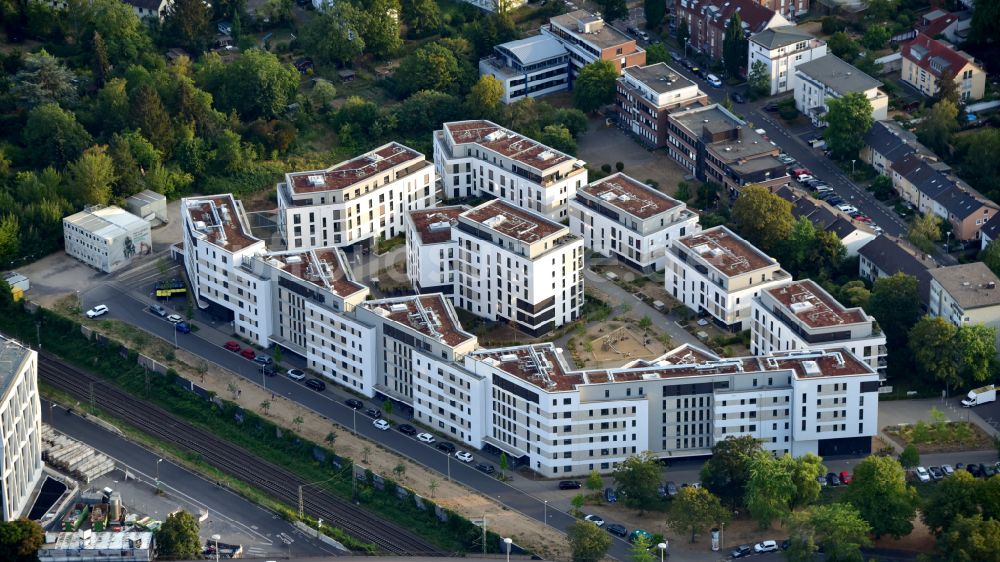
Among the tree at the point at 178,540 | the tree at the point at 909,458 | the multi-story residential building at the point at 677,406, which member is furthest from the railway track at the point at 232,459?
the tree at the point at 909,458

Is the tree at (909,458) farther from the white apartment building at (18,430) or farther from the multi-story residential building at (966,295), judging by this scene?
the white apartment building at (18,430)

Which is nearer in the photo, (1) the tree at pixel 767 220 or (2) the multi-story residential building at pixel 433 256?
(2) the multi-story residential building at pixel 433 256

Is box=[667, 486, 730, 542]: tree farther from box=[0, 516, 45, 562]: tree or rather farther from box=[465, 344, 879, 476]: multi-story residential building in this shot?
box=[0, 516, 45, 562]: tree

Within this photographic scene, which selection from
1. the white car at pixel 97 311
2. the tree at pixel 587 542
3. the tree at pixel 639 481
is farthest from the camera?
the white car at pixel 97 311

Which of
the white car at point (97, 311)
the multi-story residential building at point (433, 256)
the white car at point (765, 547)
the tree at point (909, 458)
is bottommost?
the white car at point (765, 547)

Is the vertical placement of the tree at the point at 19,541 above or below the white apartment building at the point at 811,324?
below

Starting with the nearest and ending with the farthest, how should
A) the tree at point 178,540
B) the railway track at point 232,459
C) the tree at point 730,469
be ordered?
1. the tree at point 178,540
2. the tree at point 730,469
3. the railway track at point 232,459

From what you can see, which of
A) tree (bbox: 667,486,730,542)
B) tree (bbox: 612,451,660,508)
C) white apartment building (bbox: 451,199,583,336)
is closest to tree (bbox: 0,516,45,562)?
tree (bbox: 612,451,660,508)
